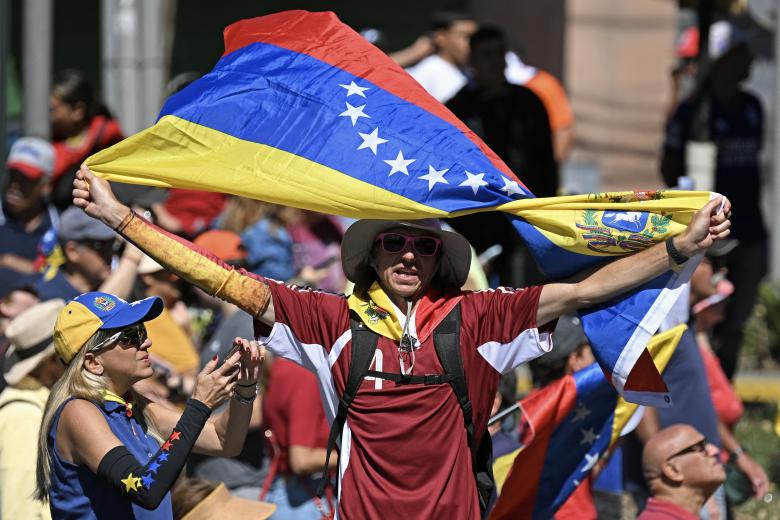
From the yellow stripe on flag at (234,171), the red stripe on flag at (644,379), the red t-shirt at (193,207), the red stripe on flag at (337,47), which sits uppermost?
the red stripe on flag at (337,47)

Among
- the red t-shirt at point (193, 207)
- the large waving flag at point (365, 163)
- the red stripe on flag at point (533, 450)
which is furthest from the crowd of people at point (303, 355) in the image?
the red t-shirt at point (193, 207)

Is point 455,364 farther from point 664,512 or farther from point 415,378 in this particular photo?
point 664,512

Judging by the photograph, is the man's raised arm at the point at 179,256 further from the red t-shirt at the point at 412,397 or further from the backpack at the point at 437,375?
the backpack at the point at 437,375

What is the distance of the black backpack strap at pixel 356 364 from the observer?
19.0 ft

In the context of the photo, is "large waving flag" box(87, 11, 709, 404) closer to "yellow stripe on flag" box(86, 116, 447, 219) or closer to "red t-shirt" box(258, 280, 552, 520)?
"yellow stripe on flag" box(86, 116, 447, 219)

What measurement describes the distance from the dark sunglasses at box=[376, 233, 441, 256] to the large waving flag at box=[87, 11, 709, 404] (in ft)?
0.33

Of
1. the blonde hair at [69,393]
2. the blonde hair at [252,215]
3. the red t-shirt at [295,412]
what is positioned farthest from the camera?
the blonde hair at [252,215]

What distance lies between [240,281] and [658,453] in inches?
90.0

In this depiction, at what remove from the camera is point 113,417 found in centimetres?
561

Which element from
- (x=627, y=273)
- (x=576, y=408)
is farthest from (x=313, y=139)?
(x=576, y=408)

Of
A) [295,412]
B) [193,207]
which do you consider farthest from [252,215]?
[295,412]

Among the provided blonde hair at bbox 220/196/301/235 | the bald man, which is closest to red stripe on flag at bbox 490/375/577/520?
the bald man

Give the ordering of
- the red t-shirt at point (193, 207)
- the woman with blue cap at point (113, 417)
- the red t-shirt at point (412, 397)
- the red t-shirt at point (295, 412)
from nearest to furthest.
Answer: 1. the woman with blue cap at point (113, 417)
2. the red t-shirt at point (412, 397)
3. the red t-shirt at point (295, 412)
4. the red t-shirt at point (193, 207)

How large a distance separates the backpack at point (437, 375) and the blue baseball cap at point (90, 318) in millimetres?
717
